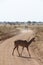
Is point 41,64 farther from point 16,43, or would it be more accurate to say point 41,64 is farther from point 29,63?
point 16,43

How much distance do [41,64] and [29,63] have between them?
0.85 metres

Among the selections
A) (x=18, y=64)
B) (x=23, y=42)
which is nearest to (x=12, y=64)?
(x=18, y=64)

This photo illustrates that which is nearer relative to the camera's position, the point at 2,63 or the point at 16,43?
the point at 2,63

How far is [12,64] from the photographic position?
15.6 metres

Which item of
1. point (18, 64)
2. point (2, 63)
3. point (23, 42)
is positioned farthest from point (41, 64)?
point (23, 42)

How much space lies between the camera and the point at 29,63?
16.4 meters

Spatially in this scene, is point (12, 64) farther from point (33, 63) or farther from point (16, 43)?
point (16, 43)

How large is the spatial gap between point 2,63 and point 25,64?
1575 mm

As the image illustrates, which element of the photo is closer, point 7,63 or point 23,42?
point 7,63

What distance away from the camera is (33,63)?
1636cm

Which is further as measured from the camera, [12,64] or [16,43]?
[16,43]

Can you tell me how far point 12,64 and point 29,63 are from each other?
1.38 metres

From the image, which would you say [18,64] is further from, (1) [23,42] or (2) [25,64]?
(1) [23,42]

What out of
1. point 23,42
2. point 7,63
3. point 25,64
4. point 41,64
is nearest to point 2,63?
point 7,63
